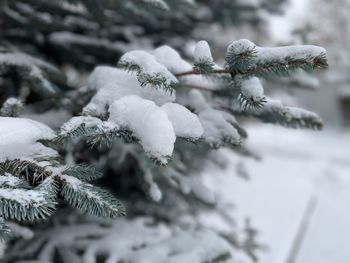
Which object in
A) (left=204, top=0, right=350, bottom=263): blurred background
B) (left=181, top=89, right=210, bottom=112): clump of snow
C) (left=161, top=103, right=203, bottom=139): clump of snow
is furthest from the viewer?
(left=204, top=0, right=350, bottom=263): blurred background

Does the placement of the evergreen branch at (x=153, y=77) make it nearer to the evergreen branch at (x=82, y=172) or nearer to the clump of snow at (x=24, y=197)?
the evergreen branch at (x=82, y=172)

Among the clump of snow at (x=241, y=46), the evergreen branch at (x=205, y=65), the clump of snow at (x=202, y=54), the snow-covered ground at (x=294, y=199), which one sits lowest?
the snow-covered ground at (x=294, y=199)

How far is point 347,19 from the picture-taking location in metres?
18.5

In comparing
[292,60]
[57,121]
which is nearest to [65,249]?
[57,121]

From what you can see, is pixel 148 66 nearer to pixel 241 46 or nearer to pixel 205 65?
pixel 205 65

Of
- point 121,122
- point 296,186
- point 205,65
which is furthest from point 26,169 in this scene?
point 296,186

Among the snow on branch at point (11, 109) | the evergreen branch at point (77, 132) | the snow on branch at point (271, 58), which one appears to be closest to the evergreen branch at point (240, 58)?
the snow on branch at point (271, 58)

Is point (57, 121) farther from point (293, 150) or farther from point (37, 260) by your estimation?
point (293, 150)

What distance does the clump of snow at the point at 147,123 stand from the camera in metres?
1.06

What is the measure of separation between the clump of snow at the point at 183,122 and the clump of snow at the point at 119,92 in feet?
0.29

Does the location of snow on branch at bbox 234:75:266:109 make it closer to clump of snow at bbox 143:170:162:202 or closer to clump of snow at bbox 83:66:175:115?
clump of snow at bbox 83:66:175:115

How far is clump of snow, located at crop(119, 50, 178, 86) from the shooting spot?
1161 mm

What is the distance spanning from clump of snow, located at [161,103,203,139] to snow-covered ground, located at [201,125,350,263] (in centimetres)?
98

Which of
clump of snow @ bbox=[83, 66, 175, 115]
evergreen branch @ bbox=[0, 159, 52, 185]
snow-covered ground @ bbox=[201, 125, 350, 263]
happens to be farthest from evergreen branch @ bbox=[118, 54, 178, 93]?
snow-covered ground @ bbox=[201, 125, 350, 263]
